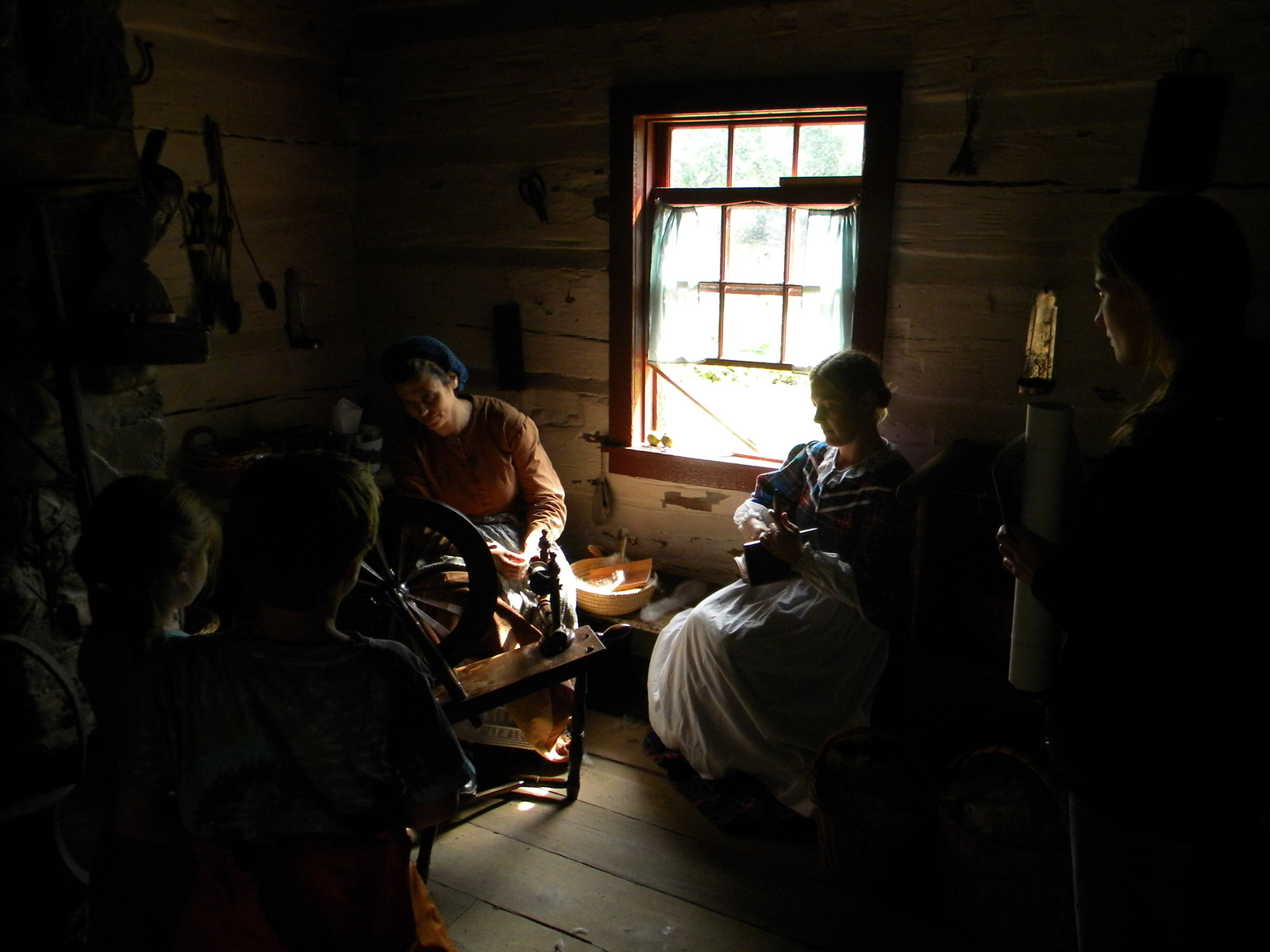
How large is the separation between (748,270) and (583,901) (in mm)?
2119

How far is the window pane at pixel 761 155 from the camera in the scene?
10.0 ft

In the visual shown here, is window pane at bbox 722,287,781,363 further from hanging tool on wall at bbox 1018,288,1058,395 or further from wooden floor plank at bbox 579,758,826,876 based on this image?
wooden floor plank at bbox 579,758,826,876

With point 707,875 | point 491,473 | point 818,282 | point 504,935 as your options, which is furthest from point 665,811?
point 818,282

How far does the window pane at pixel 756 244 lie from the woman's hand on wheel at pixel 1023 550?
69.4 inches

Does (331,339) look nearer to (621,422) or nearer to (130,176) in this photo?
(621,422)

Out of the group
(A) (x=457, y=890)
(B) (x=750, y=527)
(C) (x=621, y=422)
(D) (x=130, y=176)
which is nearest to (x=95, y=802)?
(A) (x=457, y=890)

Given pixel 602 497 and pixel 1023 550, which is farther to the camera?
pixel 602 497

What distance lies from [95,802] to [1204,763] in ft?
6.74

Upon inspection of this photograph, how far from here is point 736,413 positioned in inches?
138

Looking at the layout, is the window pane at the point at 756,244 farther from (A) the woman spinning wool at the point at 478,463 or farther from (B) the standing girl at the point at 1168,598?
(B) the standing girl at the point at 1168,598

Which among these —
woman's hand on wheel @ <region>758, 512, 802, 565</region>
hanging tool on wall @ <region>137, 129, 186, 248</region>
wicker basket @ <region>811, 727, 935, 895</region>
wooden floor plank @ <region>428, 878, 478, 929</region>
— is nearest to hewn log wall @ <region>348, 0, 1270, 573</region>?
woman's hand on wheel @ <region>758, 512, 802, 565</region>

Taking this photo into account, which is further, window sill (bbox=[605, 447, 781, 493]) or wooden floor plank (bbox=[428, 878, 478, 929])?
window sill (bbox=[605, 447, 781, 493])

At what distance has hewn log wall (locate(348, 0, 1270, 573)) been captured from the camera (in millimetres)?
2553

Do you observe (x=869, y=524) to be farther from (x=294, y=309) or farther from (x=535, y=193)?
(x=294, y=309)
